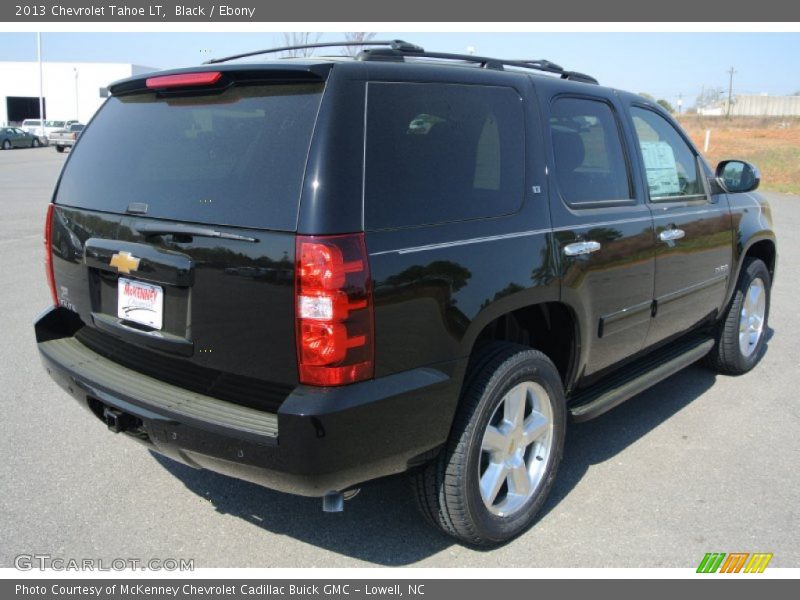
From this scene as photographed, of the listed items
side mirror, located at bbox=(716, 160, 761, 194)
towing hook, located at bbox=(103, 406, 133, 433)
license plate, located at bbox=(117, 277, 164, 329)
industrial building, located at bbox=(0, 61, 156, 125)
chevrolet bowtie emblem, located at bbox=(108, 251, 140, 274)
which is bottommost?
towing hook, located at bbox=(103, 406, 133, 433)

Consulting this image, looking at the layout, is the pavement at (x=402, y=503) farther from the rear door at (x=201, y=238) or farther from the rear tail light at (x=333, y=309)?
the rear tail light at (x=333, y=309)

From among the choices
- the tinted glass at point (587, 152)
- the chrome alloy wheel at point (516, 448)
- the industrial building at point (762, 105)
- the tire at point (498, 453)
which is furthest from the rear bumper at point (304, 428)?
the industrial building at point (762, 105)

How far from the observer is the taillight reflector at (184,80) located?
9.04ft

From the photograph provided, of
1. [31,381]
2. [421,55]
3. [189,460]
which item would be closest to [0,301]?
[31,381]

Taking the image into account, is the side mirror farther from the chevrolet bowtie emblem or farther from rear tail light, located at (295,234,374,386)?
the chevrolet bowtie emblem

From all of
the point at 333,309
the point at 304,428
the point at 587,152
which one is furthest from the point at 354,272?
the point at 587,152

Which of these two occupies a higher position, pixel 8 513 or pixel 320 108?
pixel 320 108

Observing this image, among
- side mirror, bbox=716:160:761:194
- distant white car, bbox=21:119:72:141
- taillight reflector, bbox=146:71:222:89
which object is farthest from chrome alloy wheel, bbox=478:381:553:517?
distant white car, bbox=21:119:72:141

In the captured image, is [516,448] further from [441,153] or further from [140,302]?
[140,302]

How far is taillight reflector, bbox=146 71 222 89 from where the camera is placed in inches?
108

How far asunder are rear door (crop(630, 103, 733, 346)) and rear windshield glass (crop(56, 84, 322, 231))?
231 cm

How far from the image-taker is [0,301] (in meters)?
6.84

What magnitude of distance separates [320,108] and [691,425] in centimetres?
325

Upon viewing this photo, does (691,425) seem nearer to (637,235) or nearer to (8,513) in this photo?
(637,235)
